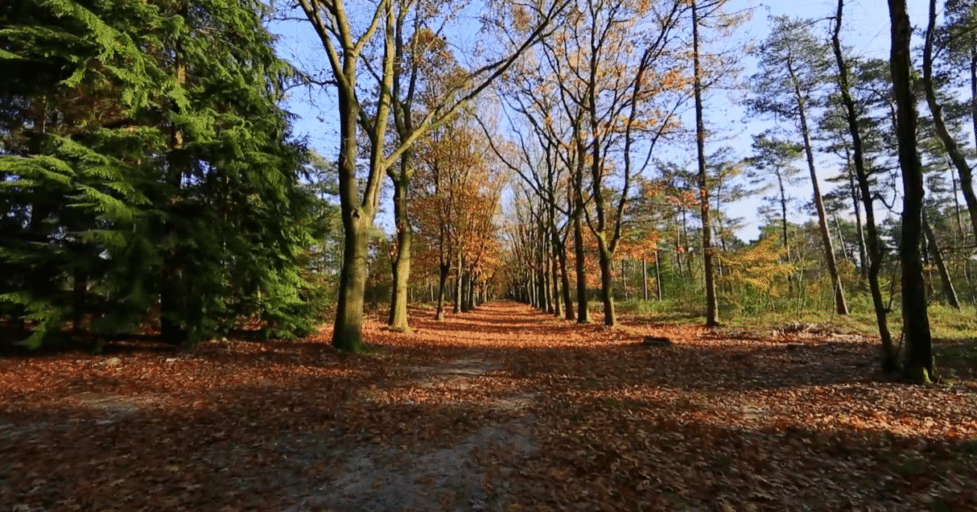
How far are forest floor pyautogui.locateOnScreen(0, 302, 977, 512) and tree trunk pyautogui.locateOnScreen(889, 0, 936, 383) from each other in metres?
0.59

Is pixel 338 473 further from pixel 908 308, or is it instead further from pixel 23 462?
pixel 908 308

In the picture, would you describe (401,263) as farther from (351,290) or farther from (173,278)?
(173,278)

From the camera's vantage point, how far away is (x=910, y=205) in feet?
25.5

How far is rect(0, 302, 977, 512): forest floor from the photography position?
4027 millimetres

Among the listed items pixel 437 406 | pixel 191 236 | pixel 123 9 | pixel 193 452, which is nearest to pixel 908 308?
pixel 437 406

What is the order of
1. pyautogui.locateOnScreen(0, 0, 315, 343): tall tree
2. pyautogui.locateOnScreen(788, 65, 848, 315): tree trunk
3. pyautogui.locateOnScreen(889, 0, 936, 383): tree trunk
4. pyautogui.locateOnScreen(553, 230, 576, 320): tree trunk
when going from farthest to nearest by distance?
pyautogui.locateOnScreen(553, 230, 576, 320): tree trunk, pyautogui.locateOnScreen(788, 65, 848, 315): tree trunk, pyautogui.locateOnScreen(0, 0, 315, 343): tall tree, pyautogui.locateOnScreen(889, 0, 936, 383): tree trunk

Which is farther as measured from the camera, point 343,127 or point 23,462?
point 343,127

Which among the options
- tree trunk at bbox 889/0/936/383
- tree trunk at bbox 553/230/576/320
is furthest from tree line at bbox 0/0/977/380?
tree trunk at bbox 553/230/576/320

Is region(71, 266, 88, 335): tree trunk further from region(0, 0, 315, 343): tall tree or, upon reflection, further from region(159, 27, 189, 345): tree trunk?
region(159, 27, 189, 345): tree trunk

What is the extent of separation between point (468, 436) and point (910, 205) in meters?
7.99

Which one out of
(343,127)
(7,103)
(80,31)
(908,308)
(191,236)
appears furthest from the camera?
(343,127)

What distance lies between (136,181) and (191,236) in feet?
4.38

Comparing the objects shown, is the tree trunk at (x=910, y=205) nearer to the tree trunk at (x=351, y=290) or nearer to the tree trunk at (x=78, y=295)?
the tree trunk at (x=351, y=290)

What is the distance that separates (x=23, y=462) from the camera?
439 cm
